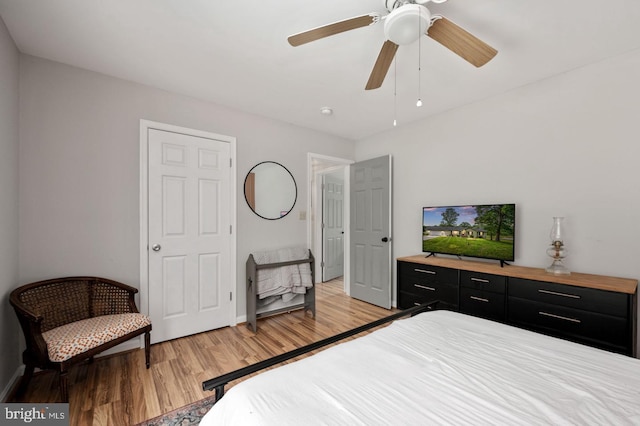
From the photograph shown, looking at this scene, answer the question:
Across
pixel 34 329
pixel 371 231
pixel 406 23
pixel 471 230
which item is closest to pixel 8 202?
pixel 34 329

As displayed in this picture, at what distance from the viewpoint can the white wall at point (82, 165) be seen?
214 centimetres

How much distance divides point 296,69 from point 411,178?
2.08 meters

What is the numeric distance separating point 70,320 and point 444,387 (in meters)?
2.71

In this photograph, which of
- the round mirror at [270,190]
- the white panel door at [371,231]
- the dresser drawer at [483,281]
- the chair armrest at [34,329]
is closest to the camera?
the chair armrest at [34,329]

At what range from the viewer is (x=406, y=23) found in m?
1.42

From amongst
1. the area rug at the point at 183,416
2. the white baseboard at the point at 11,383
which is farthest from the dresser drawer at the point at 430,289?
the white baseboard at the point at 11,383

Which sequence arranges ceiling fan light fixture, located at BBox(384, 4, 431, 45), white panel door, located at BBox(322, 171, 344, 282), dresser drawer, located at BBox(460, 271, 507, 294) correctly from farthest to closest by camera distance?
white panel door, located at BBox(322, 171, 344, 282)
dresser drawer, located at BBox(460, 271, 507, 294)
ceiling fan light fixture, located at BBox(384, 4, 431, 45)

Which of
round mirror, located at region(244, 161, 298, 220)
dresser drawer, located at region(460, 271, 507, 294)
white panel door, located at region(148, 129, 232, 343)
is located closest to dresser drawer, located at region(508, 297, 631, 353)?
dresser drawer, located at region(460, 271, 507, 294)

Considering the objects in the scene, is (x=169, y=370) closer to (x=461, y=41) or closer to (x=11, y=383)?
(x=11, y=383)

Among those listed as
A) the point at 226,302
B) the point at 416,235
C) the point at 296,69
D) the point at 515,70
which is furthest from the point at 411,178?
the point at 226,302

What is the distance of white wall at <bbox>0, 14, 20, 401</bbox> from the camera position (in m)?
1.78

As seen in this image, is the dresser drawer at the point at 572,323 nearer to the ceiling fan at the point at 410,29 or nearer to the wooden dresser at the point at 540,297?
the wooden dresser at the point at 540,297

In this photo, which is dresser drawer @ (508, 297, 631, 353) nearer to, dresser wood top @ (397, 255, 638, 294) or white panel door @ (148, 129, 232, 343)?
dresser wood top @ (397, 255, 638, 294)
